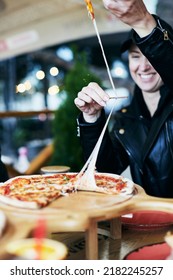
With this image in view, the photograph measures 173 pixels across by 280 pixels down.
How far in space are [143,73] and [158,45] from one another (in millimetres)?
304

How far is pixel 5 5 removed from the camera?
1807mm

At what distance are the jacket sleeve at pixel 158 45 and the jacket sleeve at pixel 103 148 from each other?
8.5 inches

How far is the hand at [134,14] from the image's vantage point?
2.84 feet

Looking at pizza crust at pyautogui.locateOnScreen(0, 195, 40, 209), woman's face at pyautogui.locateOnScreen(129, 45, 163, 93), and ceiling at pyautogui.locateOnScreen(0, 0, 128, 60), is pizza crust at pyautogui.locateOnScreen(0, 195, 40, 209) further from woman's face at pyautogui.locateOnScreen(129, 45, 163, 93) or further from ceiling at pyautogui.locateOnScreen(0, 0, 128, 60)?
ceiling at pyautogui.locateOnScreen(0, 0, 128, 60)

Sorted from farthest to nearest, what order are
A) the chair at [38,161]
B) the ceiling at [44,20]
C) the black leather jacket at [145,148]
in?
the ceiling at [44,20]
the chair at [38,161]
the black leather jacket at [145,148]

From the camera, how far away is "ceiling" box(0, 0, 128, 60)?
5.88 feet

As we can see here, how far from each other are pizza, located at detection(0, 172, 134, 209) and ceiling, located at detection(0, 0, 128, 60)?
87 centimetres

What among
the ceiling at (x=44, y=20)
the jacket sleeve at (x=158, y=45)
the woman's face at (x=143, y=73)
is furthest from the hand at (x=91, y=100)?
the ceiling at (x=44, y=20)

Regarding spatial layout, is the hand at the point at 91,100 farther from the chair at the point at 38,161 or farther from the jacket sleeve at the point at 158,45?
the chair at the point at 38,161

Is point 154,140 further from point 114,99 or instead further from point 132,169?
point 114,99

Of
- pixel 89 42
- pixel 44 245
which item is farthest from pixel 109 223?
pixel 89 42

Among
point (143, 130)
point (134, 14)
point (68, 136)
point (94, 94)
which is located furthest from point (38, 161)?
point (134, 14)

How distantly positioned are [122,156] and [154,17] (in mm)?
520

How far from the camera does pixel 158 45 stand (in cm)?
96
